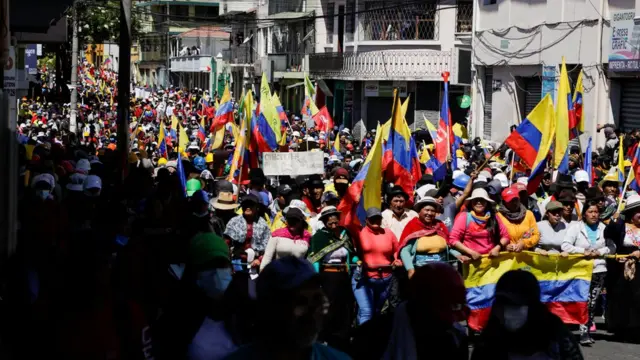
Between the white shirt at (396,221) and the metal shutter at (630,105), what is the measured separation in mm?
16442

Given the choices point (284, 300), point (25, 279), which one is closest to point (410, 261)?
point (25, 279)

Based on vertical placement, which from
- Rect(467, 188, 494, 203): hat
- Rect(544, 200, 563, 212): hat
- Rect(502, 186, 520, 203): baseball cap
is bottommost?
Rect(544, 200, 563, 212): hat

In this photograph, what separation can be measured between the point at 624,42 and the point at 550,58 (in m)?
4.60

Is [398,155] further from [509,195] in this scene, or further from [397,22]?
[397,22]

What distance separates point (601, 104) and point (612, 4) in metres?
2.25

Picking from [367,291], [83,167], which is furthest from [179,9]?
[367,291]

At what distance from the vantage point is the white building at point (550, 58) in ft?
85.5

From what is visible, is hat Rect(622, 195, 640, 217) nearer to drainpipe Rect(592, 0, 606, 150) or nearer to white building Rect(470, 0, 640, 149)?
white building Rect(470, 0, 640, 149)

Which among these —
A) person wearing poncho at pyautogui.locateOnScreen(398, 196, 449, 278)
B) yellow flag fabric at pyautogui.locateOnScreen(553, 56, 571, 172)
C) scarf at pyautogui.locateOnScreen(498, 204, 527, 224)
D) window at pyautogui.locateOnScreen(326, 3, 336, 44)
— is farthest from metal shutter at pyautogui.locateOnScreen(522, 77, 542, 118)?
person wearing poncho at pyautogui.locateOnScreen(398, 196, 449, 278)

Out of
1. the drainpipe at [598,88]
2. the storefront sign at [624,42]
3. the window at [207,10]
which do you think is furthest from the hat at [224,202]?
the window at [207,10]

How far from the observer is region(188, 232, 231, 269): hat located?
5579 mm

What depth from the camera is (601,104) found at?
88.5 ft

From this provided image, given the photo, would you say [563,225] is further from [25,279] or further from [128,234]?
[25,279]

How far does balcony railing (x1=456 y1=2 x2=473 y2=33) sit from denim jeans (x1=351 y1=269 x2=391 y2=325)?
33457mm
